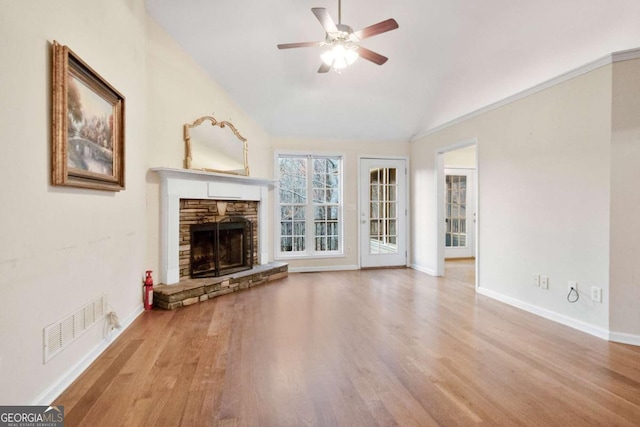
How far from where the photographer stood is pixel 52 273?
1854 mm

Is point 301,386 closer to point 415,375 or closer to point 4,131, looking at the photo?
point 415,375

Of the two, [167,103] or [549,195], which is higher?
[167,103]

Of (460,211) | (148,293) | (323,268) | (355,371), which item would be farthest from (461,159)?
(148,293)

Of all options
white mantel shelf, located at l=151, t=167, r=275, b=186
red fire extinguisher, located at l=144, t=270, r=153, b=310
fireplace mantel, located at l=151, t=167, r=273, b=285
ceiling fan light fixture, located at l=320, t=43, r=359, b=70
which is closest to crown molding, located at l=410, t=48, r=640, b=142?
ceiling fan light fixture, located at l=320, t=43, r=359, b=70

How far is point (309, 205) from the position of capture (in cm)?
564

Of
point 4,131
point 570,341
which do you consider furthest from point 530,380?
point 4,131

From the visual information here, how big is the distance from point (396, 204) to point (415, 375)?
13.4 ft

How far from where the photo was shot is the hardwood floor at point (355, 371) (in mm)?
1710

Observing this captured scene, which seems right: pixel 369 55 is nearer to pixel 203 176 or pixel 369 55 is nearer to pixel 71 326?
pixel 203 176

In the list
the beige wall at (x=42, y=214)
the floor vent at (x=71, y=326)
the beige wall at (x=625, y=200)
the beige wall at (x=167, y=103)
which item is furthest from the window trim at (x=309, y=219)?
the beige wall at (x=625, y=200)

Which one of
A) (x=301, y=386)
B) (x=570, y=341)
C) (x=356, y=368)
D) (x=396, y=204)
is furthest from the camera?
(x=396, y=204)

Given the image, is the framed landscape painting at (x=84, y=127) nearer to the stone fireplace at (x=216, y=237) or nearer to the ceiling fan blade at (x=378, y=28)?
the stone fireplace at (x=216, y=237)

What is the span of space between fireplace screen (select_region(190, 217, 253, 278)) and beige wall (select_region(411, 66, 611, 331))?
327 cm

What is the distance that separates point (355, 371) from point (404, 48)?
3446mm
